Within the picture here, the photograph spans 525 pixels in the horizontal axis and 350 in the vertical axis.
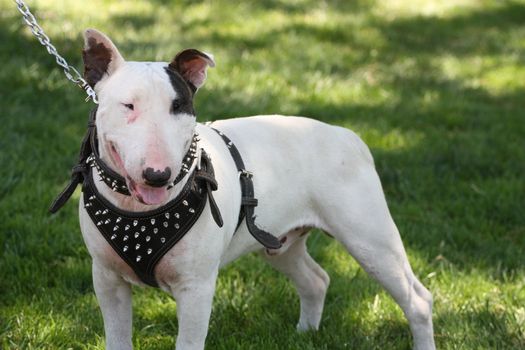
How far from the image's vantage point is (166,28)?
26.5 feet

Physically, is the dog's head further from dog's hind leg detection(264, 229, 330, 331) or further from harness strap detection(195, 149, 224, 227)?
dog's hind leg detection(264, 229, 330, 331)

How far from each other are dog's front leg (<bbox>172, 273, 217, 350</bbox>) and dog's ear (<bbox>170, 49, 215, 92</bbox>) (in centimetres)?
71

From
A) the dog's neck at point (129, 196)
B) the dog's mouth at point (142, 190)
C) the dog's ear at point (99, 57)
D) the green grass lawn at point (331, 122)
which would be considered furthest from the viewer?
the green grass lawn at point (331, 122)

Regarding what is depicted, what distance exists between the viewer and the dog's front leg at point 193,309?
3.03 metres

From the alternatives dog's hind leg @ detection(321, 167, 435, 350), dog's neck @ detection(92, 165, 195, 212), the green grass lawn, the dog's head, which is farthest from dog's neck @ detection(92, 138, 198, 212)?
the green grass lawn

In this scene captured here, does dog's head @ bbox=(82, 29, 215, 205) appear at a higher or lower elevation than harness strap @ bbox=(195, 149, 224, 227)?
higher

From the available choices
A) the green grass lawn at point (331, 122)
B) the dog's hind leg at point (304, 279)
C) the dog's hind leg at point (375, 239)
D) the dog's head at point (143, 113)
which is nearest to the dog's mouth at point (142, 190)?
the dog's head at point (143, 113)

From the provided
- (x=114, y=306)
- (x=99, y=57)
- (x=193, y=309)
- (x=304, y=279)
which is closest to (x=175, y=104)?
(x=99, y=57)

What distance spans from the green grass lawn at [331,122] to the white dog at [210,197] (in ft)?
1.21

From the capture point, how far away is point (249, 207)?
10.7ft

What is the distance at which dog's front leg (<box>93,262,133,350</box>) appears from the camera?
10.3 feet

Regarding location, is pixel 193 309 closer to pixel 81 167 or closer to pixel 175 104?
pixel 81 167

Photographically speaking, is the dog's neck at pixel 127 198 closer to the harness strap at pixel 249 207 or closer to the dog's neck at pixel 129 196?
the dog's neck at pixel 129 196

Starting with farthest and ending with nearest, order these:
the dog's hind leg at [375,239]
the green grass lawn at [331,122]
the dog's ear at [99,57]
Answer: the green grass lawn at [331,122] < the dog's hind leg at [375,239] < the dog's ear at [99,57]
